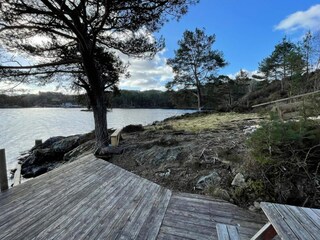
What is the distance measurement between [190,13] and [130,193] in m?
5.38

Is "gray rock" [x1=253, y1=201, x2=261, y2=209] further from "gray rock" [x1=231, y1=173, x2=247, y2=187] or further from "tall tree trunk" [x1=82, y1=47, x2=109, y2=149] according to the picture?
"tall tree trunk" [x1=82, y1=47, x2=109, y2=149]

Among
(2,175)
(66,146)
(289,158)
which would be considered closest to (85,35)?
(2,175)

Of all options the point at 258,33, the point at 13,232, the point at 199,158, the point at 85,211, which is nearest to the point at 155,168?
the point at 199,158

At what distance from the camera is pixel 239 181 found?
3.71 meters

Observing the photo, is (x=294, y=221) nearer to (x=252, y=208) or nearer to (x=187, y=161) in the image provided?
(x=252, y=208)

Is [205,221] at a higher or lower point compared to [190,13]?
lower

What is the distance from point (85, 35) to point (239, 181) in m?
5.37

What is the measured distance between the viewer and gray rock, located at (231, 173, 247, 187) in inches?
144

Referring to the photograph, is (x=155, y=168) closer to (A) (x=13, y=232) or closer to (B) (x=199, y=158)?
(B) (x=199, y=158)

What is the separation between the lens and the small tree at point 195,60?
19922 millimetres

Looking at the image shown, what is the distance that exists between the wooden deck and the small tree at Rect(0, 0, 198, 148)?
3012mm

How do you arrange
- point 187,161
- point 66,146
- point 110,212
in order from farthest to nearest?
1. point 66,146
2. point 187,161
3. point 110,212

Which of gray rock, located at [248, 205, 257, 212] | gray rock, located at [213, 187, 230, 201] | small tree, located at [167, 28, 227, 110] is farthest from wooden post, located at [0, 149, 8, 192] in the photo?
→ small tree, located at [167, 28, 227, 110]

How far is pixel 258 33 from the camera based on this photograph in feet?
34.4
